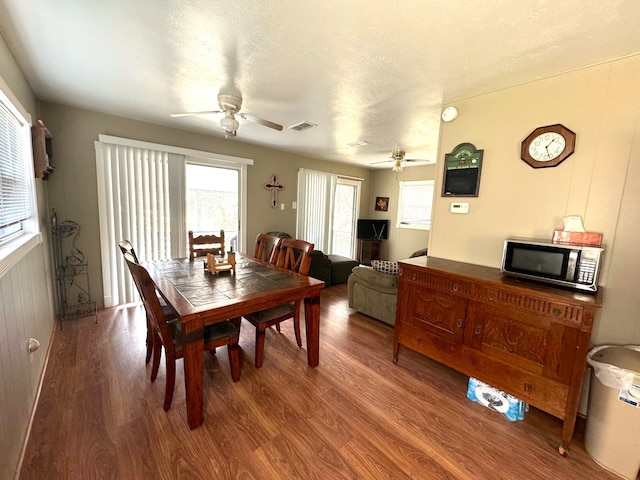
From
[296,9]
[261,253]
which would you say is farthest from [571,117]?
[261,253]

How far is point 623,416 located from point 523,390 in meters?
0.41

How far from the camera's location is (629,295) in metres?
1.60

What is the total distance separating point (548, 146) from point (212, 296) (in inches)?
100

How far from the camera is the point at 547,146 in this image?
1.84m

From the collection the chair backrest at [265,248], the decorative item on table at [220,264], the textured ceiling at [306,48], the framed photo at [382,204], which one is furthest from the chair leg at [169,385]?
the framed photo at [382,204]

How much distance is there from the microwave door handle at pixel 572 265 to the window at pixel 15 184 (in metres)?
2.98

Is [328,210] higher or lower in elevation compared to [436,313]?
higher

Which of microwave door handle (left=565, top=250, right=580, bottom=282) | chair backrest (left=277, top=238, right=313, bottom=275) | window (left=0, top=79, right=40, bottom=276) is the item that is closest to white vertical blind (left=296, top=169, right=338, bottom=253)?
chair backrest (left=277, top=238, right=313, bottom=275)

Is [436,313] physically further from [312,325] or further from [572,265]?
[312,325]

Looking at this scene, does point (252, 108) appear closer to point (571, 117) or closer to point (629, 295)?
point (571, 117)

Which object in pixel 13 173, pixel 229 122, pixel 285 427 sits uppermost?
pixel 229 122

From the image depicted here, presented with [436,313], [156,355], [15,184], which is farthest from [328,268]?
[15,184]

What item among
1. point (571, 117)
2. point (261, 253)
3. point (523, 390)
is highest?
point (571, 117)

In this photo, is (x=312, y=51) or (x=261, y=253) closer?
(x=312, y=51)
